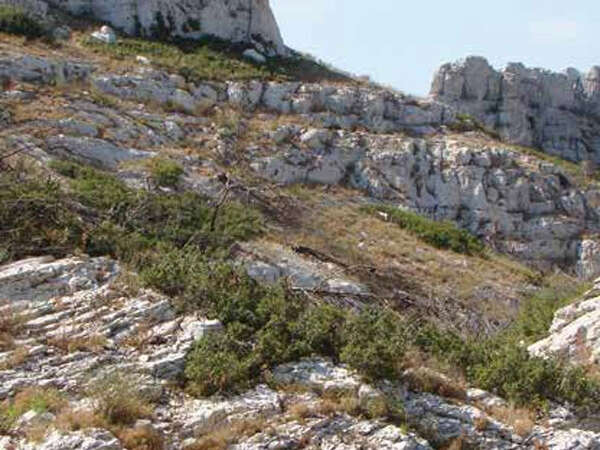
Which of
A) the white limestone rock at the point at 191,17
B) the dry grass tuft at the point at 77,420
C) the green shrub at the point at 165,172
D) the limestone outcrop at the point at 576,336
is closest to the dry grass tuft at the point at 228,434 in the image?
the dry grass tuft at the point at 77,420

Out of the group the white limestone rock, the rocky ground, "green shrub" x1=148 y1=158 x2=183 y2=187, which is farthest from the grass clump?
the white limestone rock

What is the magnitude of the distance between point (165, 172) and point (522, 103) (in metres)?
26.9

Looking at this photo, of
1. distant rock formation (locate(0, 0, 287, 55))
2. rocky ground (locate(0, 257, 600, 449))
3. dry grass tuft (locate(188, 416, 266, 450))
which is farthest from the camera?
distant rock formation (locate(0, 0, 287, 55))

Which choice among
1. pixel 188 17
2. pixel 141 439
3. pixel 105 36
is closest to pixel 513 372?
pixel 141 439

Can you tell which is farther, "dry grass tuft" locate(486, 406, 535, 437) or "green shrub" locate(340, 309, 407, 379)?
"green shrub" locate(340, 309, 407, 379)

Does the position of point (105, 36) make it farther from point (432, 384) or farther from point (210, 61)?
point (432, 384)

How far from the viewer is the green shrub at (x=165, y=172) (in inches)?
702

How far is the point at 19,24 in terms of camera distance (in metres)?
25.9

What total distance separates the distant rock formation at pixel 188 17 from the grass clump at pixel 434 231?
12714mm

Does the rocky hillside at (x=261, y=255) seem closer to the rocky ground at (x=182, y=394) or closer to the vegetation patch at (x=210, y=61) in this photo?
the rocky ground at (x=182, y=394)

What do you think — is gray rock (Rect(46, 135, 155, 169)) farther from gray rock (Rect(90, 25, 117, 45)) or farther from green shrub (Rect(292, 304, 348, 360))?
gray rock (Rect(90, 25, 117, 45))

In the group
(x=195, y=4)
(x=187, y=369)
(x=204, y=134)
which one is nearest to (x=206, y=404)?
(x=187, y=369)

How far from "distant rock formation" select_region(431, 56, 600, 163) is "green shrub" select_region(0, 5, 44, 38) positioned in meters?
20.6

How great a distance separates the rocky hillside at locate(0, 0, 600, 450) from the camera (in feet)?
25.8
